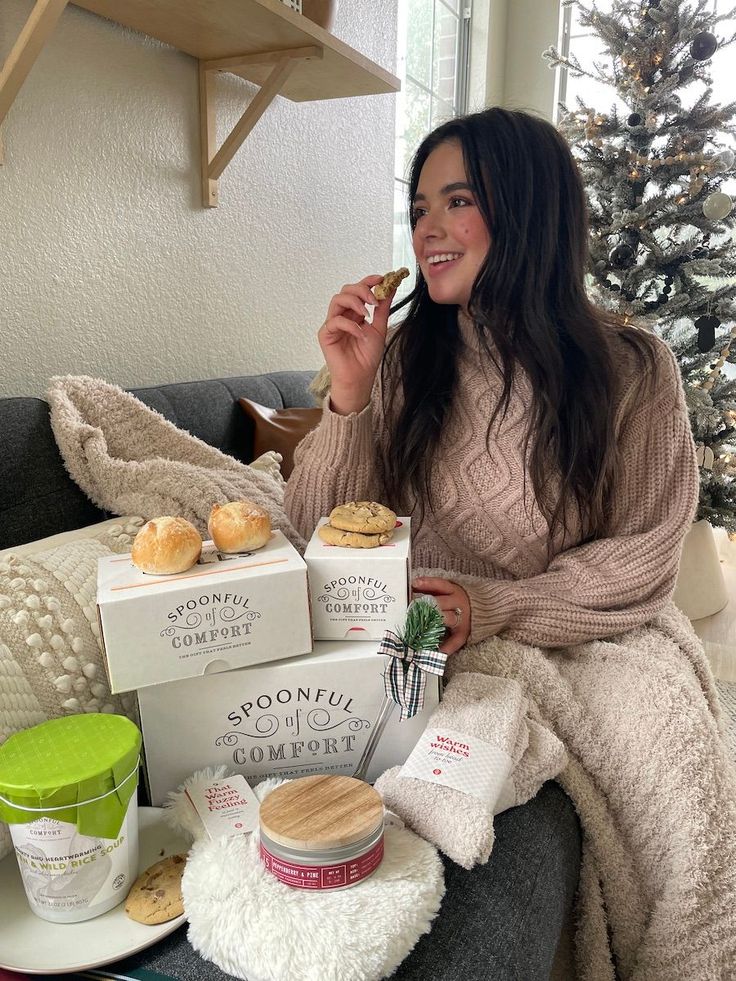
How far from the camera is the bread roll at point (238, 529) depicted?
787 mm

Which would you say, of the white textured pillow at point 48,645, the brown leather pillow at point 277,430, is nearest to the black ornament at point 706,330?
the brown leather pillow at point 277,430

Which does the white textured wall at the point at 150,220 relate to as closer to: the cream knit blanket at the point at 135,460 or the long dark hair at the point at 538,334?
the cream knit blanket at the point at 135,460

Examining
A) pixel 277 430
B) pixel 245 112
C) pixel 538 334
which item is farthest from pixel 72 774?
pixel 245 112

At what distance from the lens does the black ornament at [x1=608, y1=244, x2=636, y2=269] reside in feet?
8.33

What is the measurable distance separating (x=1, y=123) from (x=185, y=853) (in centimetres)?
107

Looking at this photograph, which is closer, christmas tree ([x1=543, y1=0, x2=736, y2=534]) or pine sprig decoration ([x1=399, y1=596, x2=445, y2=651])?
pine sprig decoration ([x1=399, y1=596, x2=445, y2=651])

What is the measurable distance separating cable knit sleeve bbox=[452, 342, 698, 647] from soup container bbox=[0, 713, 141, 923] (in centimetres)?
50

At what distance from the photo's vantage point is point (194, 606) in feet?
2.32

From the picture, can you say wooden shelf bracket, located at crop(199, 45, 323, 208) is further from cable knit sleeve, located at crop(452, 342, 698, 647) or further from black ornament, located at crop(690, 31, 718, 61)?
black ornament, located at crop(690, 31, 718, 61)

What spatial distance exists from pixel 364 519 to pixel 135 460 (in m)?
0.49

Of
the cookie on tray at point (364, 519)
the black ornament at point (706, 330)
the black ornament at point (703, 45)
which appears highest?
the black ornament at point (703, 45)

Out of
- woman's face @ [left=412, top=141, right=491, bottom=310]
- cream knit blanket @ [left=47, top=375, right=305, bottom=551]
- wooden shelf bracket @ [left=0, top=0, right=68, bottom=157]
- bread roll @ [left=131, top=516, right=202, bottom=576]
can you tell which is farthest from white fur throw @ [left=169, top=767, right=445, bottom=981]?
wooden shelf bracket @ [left=0, top=0, right=68, bottom=157]

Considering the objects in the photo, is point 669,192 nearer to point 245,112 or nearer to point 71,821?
point 245,112

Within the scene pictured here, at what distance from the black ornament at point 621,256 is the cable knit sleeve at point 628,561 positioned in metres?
1.49
